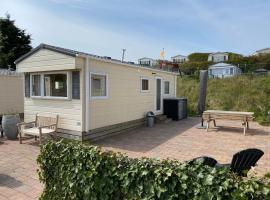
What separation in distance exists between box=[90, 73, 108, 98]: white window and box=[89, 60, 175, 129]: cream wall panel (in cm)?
16

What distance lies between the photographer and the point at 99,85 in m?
8.30

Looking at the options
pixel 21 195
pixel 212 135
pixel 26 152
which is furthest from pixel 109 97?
pixel 21 195

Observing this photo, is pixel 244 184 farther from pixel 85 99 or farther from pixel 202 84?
pixel 202 84

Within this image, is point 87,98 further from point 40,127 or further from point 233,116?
point 233,116

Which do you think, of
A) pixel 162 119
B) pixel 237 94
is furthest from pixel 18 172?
pixel 237 94

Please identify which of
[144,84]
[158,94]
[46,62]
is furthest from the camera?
[158,94]

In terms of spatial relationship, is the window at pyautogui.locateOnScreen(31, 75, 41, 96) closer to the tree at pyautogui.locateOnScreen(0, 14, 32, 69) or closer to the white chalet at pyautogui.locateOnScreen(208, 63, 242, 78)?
the tree at pyautogui.locateOnScreen(0, 14, 32, 69)

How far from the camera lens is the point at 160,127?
10875 mm

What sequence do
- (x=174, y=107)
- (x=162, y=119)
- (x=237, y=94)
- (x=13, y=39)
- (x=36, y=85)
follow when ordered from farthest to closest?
(x=13, y=39) < (x=237, y=94) < (x=174, y=107) < (x=162, y=119) < (x=36, y=85)

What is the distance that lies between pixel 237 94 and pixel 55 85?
43.0 feet

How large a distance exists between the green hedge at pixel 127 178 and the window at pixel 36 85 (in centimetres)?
589

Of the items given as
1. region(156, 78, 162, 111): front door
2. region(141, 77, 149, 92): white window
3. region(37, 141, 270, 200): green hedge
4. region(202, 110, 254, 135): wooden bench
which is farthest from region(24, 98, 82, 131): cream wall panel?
region(156, 78, 162, 111): front door

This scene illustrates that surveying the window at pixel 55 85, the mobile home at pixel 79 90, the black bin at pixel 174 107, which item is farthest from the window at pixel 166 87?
the window at pixel 55 85

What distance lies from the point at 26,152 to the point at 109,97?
3324mm
